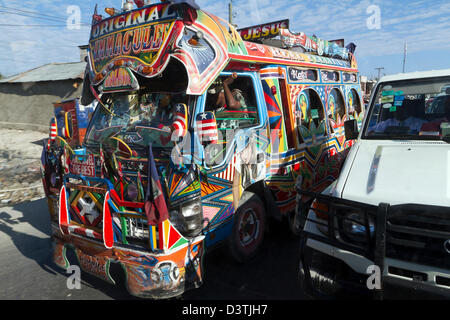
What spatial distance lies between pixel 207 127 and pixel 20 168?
373 inches

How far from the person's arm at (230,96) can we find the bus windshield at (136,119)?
2.06 feet

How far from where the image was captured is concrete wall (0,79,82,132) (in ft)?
54.1

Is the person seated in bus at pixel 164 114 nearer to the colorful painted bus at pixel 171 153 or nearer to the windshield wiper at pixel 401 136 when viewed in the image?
the colorful painted bus at pixel 171 153

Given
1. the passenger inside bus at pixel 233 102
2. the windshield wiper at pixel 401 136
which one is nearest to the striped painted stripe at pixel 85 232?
the passenger inside bus at pixel 233 102

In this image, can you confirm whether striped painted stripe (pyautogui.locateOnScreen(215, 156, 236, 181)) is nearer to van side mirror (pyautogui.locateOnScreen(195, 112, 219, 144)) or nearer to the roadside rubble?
van side mirror (pyautogui.locateOnScreen(195, 112, 219, 144))

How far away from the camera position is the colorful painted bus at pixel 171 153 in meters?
3.11

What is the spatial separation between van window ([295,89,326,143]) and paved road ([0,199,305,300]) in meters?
1.62

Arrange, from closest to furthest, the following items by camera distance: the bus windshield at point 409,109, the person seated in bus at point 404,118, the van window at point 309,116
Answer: the bus windshield at point 409,109 < the person seated in bus at point 404,118 < the van window at point 309,116

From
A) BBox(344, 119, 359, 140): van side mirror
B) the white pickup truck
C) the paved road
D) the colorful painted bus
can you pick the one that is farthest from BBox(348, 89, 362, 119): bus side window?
the white pickup truck

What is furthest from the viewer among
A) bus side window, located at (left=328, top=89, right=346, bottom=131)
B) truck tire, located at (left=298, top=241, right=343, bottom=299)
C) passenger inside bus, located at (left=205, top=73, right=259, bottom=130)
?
bus side window, located at (left=328, top=89, right=346, bottom=131)

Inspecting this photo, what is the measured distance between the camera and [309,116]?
5293 mm

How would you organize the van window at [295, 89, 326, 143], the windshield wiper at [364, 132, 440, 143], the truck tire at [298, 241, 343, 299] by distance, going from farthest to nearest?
the van window at [295, 89, 326, 143] < the windshield wiper at [364, 132, 440, 143] < the truck tire at [298, 241, 343, 299]

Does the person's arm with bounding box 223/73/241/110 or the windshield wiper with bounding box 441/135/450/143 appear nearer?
the windshield wiper with bounding box 441/135/450/143
